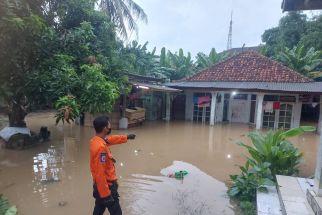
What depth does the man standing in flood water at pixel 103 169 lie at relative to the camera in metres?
3.25

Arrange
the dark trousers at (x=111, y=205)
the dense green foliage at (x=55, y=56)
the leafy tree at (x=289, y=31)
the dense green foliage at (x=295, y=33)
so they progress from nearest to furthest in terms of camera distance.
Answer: the dark trousers at (x=111, y=205), the dense green foliage at (x=55, y=56), the dense green foliage at (x=295, y=33), the leafy tree at (x=289, y=31)

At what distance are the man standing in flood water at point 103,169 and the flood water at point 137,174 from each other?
1603mm

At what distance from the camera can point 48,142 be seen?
420 inches

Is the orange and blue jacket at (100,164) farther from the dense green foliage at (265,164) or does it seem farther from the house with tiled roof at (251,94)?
the house with tiled roof at (251,94)

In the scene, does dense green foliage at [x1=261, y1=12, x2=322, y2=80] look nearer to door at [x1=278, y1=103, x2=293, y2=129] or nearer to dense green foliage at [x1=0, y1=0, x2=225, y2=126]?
door at [x1=278, y1=103, x2=293, y2=129]

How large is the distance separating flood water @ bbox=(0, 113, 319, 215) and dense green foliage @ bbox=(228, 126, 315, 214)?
38cm

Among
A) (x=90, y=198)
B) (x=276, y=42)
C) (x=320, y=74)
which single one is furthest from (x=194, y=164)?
(x=276, y=42)

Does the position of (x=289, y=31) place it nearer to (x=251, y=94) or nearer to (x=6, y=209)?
(x=251, y=94)

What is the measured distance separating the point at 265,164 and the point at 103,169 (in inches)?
148

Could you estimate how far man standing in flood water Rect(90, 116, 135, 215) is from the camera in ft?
10.7

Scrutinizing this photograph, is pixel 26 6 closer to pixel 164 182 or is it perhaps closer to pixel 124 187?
pixel 124 187

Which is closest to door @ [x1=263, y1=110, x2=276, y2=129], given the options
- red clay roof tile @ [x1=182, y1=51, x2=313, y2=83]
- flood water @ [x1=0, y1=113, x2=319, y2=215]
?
red clay roof tile @ [x1=182, y1=51, x2=313, y2=83]

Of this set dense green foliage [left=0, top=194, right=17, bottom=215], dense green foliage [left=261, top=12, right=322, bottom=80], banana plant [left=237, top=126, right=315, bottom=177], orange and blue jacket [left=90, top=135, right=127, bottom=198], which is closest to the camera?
orange and blue jacket [left=90, top=135, right=127, bottom=198]

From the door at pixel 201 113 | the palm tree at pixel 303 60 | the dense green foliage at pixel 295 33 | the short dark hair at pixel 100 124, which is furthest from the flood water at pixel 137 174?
the dense green foliage at pixel 295 33
